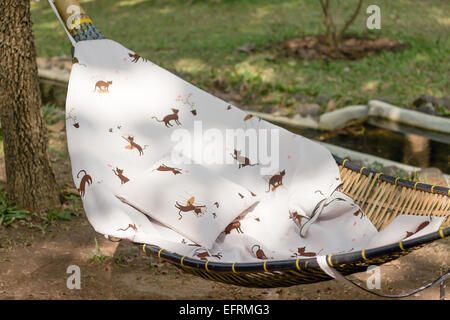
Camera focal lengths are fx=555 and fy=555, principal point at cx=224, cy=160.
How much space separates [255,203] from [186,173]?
0.32m

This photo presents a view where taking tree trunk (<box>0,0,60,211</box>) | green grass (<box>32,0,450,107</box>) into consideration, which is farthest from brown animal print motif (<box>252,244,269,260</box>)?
green grass (<box>32,0,450,107</box>)

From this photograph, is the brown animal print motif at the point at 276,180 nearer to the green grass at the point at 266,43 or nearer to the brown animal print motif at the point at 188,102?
the brown animal print motif at the point at 188,102

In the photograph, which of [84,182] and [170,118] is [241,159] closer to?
[170,118]

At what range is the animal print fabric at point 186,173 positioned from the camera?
2.13 metres

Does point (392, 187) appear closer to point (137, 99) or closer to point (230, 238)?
point (230, 238)

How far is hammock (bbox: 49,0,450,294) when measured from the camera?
1665 millimetres

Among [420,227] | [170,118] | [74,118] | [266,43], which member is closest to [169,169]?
[170,118]

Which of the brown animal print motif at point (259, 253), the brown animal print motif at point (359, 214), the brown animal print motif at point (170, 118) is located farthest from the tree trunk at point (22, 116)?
the brown animal print motif at point (359, 214)

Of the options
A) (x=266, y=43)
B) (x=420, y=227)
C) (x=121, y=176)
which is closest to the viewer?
(x=420, y=227)

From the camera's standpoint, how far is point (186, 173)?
2.32 m

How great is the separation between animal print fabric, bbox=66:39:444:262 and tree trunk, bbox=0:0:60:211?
0.74 feet

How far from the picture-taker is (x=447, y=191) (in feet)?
6.62

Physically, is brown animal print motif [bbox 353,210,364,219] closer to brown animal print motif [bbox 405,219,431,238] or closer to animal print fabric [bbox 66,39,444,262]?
animal print fabric [bbox 66,39,444,262]

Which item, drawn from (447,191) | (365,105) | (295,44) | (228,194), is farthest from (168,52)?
(447,191)
